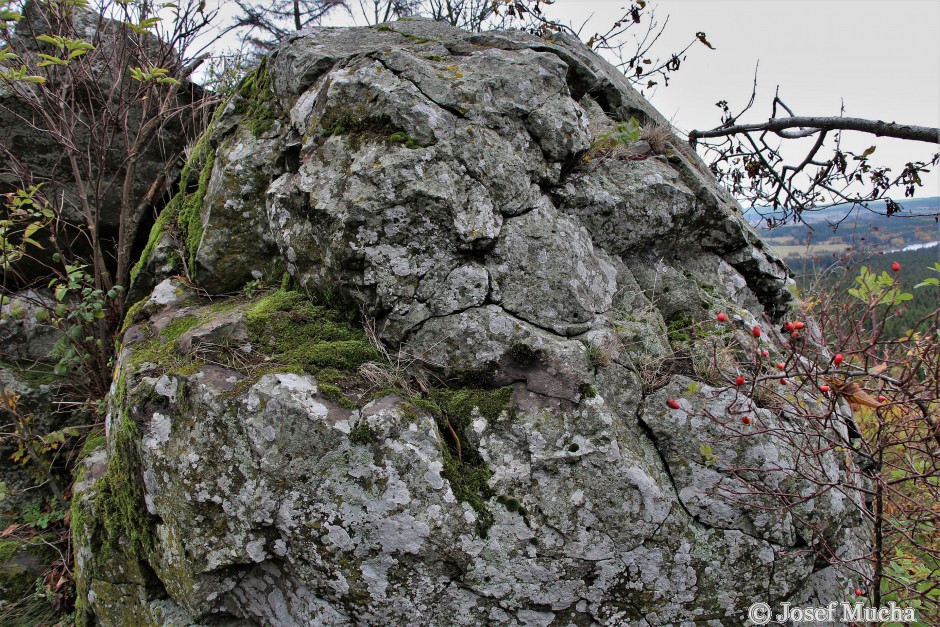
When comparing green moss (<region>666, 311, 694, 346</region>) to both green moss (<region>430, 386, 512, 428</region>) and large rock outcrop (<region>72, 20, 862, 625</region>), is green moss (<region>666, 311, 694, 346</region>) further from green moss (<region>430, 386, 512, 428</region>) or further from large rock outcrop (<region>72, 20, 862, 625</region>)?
green moss (<region>430, 386, 512, 428</region>)

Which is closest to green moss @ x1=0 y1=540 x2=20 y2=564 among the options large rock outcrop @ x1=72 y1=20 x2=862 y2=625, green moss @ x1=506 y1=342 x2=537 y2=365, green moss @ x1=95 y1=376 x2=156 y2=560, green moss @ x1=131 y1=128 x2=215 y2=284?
large rock outcrop @ x1=72 y1=20 x2=862 y2=625

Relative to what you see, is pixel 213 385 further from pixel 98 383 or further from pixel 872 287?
pixel 872 287

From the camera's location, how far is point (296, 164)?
386 centimetres

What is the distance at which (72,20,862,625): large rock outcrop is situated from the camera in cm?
289

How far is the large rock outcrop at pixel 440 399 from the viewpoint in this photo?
9.48 feet

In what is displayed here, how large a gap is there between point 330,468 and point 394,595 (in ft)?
2.51

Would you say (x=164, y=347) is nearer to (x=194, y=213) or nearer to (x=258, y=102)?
(x=194, y=213)

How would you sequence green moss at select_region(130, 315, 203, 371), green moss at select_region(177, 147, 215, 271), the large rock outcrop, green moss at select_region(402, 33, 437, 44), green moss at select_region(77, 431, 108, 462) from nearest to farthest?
1. the large rock outcrop
2. green moss at select_region(130, 315, 203, 371)
3. green moss at select_region(77, 431, 108, 462)
4. green moss at select_region(177, 147, 215, 271)
5. green moss at select_region(402, 33, 437, 44)

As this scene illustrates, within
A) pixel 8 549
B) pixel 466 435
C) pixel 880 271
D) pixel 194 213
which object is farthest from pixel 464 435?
pixel 8 549

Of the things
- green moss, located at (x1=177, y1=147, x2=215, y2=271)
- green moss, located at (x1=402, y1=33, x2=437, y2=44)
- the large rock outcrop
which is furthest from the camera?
green moss, located at (x1=402, y1=33, x2=437, y2=44)

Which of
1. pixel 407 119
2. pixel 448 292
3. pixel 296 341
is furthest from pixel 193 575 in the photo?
pixel 407 119

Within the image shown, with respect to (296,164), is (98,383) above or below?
below

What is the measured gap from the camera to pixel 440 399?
3219mm

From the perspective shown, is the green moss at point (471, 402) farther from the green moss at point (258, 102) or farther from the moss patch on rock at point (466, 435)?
the green moss at point (258, 102)
